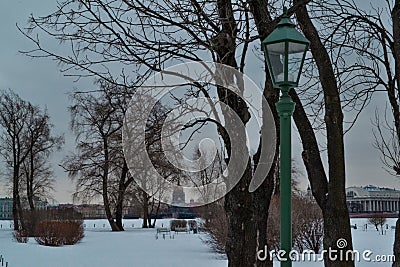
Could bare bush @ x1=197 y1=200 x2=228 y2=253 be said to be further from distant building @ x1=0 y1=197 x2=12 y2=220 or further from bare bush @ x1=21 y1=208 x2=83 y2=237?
distant building @ x1=0 y1=197 x2=12 y2=220

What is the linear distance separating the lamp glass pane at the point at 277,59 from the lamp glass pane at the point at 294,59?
0.06 metres

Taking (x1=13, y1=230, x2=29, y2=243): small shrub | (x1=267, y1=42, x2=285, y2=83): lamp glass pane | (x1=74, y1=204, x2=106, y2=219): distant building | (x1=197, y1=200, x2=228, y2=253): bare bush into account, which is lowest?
(x1=13, y1=230, x2=29, y2=243): small shrub

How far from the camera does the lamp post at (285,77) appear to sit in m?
4.23

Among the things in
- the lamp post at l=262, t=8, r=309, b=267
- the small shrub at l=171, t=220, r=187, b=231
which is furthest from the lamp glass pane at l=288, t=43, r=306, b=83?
the small shrub at l=171, t=220, r=187, b=231

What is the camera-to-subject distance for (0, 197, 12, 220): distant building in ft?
137

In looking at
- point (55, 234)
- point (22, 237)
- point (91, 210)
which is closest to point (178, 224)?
point (91, 210)

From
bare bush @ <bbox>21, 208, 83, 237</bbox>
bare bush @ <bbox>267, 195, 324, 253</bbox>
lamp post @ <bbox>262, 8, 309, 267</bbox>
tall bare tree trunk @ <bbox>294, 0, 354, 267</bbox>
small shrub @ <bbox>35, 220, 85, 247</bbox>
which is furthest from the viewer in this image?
bare bush @ <bbox>21, 208, 83, 237</bbox>

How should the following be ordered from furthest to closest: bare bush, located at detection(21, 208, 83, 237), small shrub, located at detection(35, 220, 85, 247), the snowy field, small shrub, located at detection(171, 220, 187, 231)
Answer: small shrub, located at detection(171, 220, 187, 231)
bare bush, located at detection(21, 208, 83, 237)
small shrub, located at detection(35, 220, 85, 247)
the snowy field

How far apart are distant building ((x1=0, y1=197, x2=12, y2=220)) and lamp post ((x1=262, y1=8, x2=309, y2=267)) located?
1566 inches

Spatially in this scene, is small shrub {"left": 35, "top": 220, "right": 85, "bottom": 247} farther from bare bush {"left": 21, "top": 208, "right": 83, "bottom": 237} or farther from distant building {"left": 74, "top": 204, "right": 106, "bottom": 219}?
distant building {"left": 74, "top": 204, "right": 106, "bottom": 219}

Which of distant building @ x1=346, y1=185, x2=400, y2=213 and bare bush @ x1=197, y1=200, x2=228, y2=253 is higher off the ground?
distant building @ x1=346, y1=185, x2=400, y2=213

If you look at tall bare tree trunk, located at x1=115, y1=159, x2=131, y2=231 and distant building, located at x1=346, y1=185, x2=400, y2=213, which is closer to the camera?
distant building, located at x1=346, y1=185, x2=400, y2=213

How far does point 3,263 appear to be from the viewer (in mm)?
15578

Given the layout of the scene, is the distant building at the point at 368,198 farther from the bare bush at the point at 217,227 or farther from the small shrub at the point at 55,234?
the small shrub at the point at 55,234
